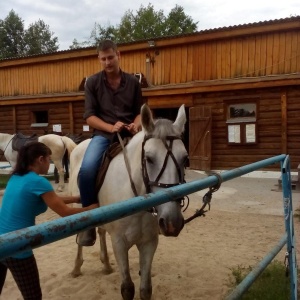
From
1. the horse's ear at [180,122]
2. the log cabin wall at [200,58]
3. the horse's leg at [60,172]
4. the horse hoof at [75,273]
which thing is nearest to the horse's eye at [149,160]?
the horse's ear at [180,122]

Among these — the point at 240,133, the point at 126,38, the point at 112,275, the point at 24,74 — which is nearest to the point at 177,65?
the point at 240,133

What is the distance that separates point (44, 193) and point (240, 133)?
12.0m

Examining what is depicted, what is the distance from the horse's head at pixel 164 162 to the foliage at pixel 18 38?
1933 inches

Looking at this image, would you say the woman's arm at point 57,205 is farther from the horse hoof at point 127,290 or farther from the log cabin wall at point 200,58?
the log cabin wall at point 200,58

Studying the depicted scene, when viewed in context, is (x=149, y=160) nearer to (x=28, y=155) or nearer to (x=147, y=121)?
(x=147, y=121)

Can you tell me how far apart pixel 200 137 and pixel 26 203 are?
11923 millimetres

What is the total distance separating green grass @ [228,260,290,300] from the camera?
3512mm

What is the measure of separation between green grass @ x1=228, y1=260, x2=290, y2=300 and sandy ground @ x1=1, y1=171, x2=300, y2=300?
157 mm

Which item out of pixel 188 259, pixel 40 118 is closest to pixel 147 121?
pixel 188 259

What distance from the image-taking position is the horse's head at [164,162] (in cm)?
223

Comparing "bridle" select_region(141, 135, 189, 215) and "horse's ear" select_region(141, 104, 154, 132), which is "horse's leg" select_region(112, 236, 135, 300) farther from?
"horse's ear" select_region(141, 104, 154, 132)

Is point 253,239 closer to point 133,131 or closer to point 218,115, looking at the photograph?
point 133,131

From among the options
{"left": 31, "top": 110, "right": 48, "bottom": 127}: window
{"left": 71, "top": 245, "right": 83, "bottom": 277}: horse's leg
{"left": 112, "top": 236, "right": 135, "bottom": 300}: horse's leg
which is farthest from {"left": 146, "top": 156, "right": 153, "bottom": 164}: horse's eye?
{"left": 31, "top": 110, "right": 48, "bottom": 127}: window

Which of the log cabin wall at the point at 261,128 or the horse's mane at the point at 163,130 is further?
the log cabin wall at the point at 261,128
